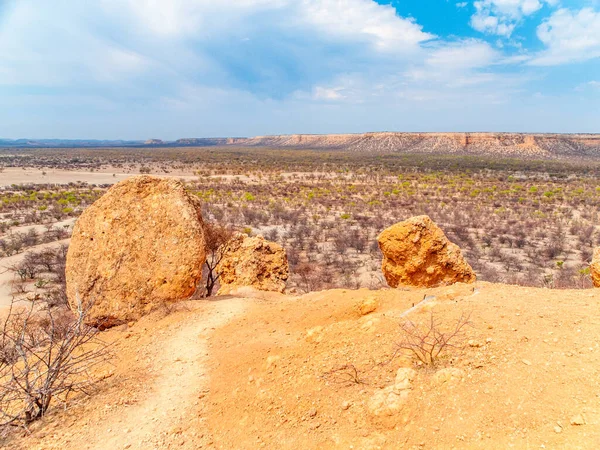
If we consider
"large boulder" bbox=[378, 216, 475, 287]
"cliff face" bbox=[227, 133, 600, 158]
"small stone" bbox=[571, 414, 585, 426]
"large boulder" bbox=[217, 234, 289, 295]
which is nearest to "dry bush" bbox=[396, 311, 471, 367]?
"small stone" bbox=[571, 414, 585, 426]

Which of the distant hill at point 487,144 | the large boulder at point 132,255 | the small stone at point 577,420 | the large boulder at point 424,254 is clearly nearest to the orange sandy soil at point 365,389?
the small stone at point 577,420

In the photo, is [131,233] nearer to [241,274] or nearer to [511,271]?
[241,274]

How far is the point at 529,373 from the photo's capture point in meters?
3.24

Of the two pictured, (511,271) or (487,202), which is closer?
(511,271)

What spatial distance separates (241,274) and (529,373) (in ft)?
26.1

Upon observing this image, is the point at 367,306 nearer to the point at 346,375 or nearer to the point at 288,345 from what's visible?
the point at 288,345

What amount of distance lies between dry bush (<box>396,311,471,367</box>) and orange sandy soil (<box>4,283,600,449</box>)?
8cm

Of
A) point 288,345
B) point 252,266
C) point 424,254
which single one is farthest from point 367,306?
point 252,266

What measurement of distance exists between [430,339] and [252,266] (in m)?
6.99

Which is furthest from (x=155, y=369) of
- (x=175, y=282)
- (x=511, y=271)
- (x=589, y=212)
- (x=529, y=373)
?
(x=589, y=212)

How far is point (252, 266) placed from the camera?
10484 millimetres

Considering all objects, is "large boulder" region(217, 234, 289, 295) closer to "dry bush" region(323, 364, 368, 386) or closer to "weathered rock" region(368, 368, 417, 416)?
"dry bush" region(323, 364, 368, 386)

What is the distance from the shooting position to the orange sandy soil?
2885 mm

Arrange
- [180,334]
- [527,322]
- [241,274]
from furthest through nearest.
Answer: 1. [241,274]
2. [180,334]
3. [527,322]
